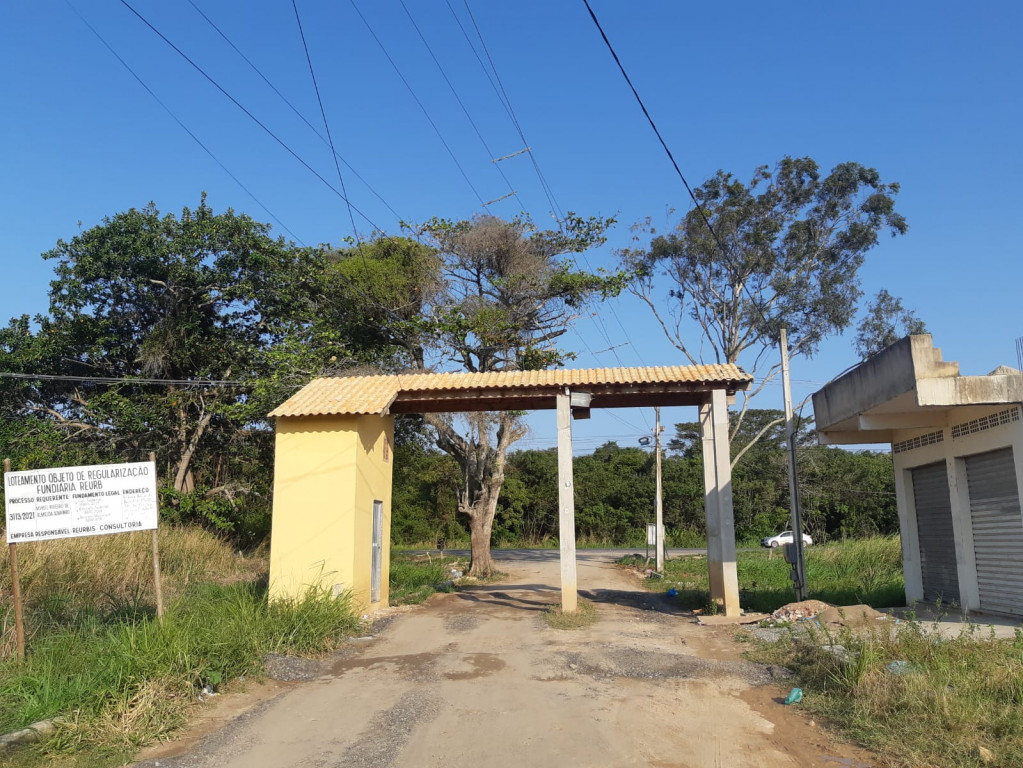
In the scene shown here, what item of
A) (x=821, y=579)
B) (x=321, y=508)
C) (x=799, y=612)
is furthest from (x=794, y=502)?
(x=321, y=508)

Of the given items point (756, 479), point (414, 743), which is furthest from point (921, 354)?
point (756, 479)

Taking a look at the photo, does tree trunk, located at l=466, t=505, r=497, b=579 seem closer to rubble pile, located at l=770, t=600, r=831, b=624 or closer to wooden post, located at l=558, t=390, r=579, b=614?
wooden post, located at l=558, t=390, r=579, b=614

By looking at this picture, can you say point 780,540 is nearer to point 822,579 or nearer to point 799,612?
point 822,579

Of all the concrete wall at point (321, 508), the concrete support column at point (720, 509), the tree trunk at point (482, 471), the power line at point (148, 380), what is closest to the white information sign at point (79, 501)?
the concrete wall at point (321, 508)

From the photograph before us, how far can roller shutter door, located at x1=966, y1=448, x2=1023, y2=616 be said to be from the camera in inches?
416

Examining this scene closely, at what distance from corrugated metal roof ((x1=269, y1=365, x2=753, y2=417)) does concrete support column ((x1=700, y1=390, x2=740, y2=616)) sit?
0.59 metres

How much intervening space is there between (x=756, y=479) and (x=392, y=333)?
29.1 m

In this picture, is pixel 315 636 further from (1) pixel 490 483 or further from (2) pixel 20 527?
(1) pixel 490 483

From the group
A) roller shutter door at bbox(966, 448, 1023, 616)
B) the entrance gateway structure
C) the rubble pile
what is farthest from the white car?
the rubble pile

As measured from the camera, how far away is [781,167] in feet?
88.1

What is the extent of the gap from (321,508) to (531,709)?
21.5ft

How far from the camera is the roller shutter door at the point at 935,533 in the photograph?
12633 mm

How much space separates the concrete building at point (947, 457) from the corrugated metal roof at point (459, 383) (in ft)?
7.22

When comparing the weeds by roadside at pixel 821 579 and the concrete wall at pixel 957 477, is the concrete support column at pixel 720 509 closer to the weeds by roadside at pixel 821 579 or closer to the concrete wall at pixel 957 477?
the weeds by roadside at pixel 821 579
